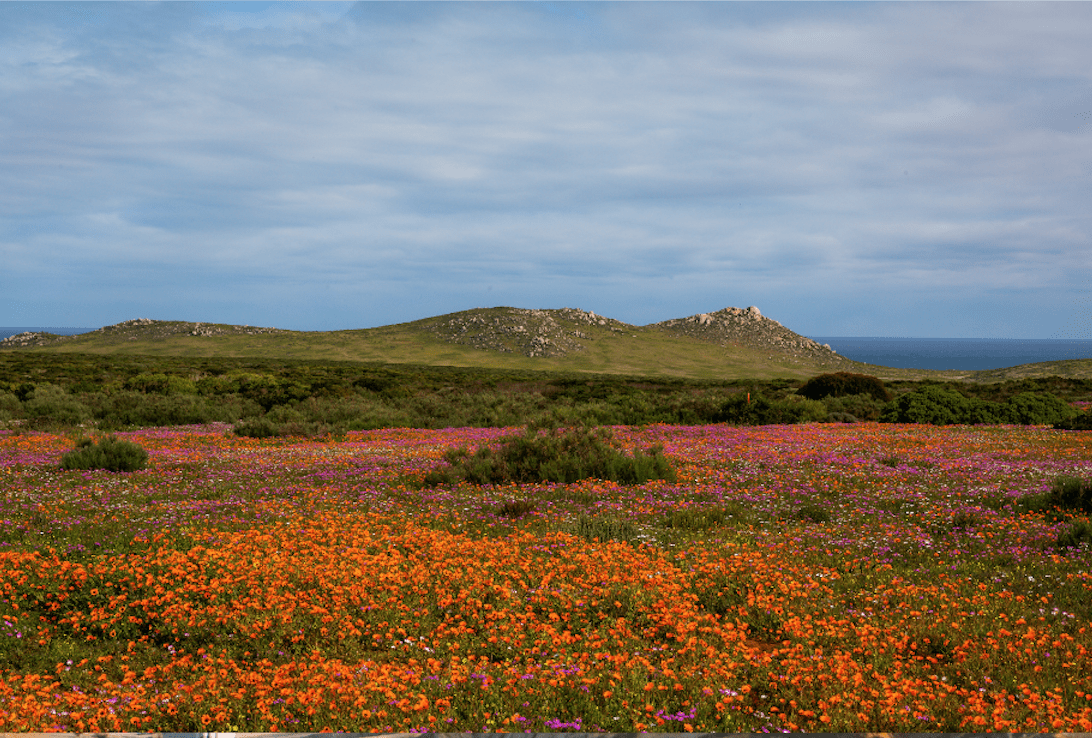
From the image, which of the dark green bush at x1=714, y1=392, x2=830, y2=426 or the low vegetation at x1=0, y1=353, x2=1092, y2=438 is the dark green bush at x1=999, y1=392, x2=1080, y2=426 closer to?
the low vegetation at x1=0, y1=353, x2=1092, y2=438

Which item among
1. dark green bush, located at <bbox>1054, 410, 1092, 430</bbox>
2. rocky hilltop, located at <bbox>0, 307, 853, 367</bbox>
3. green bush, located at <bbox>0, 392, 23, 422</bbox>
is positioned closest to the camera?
dark green bush, located at <bbox>1054, 410, 1092, 430</bbox>

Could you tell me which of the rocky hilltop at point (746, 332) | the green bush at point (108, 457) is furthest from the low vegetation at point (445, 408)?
the rocky hilltop at point (746, 332)

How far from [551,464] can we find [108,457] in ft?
37.5

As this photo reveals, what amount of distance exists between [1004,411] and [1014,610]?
29.7 meters

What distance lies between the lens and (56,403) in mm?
33625

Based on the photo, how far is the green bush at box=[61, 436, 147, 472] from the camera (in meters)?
16.8

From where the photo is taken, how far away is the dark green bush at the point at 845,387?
139 ft

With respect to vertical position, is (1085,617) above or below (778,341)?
below

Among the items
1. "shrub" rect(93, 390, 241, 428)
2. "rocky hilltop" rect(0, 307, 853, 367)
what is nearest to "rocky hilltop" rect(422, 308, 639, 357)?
"rocky hilltop" rect(0, 307, 853, 367)

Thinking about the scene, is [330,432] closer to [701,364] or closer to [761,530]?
[761,530]

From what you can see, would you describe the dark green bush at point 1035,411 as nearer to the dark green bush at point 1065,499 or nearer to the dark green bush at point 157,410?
the dark green bush at point 1065,499

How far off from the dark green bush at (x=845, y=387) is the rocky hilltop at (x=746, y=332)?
A: 99.5 metres

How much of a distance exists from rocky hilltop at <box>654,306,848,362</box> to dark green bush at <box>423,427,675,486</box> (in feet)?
432

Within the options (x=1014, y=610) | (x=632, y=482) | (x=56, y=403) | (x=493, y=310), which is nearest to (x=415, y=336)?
(x=493, y=310)
